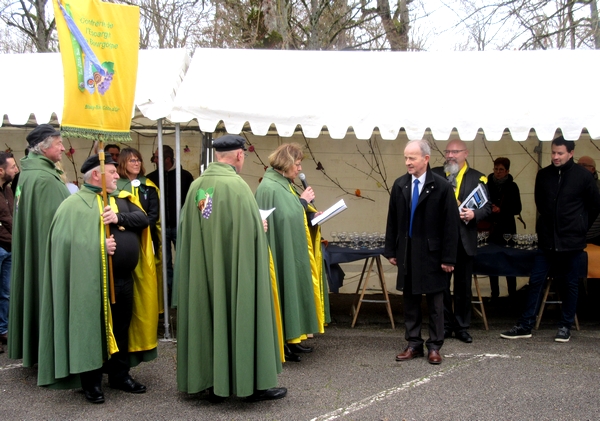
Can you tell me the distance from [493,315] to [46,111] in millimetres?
4744

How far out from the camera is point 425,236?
4.57m

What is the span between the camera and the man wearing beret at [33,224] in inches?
170

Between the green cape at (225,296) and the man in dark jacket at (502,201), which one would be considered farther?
the man in dark jacket at (502,201)

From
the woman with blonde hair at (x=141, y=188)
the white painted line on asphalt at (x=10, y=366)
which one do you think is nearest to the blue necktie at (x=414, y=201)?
the woman with blonde hair at (x=141, y=188)

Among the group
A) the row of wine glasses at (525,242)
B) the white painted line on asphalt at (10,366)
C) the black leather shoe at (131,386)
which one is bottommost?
the white painted line on asphalt at (10,366)

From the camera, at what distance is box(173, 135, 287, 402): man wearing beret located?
11.7ft

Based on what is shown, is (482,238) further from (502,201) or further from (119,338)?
(119,338)

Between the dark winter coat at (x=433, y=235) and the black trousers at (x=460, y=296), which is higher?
the dark winter coat at (x=433, y=235)

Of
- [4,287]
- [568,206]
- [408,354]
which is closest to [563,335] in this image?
[568,206]

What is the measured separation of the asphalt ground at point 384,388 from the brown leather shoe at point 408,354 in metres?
0.05

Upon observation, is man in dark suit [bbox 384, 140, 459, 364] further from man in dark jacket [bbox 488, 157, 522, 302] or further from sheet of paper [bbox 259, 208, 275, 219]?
man in dark jacket [bbox 488, 157, 522, 302]

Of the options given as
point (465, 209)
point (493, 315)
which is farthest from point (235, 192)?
point (493, 315)

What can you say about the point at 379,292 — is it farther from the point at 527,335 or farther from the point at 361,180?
the point at 527,335

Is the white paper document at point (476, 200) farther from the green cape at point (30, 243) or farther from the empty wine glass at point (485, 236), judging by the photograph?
the green cape at point (30, 243)
